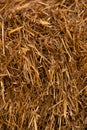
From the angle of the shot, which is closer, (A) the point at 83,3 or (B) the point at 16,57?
(B) the point at 16,57

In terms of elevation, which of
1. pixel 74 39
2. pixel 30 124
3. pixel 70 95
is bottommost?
pixel 30 124

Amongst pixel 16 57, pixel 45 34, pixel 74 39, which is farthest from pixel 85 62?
pixel 16 57

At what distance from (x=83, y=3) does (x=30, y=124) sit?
2.41ft

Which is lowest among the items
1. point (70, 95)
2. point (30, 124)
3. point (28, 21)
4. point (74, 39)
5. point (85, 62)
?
point (30, 124)

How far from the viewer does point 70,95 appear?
6.03 ft

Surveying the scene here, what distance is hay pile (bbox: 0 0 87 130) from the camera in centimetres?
Answer: 177

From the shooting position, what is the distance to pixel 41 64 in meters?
1.78

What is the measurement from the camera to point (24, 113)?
1809 millimetres

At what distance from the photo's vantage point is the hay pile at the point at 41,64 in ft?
5.80

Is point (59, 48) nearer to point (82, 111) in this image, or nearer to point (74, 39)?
point (74, 39)

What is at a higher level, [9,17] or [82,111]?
[9,17]

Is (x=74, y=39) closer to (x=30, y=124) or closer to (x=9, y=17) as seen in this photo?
(x=9, y=17)

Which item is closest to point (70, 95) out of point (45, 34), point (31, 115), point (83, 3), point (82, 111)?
point (82, 111)

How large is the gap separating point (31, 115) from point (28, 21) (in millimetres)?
510
